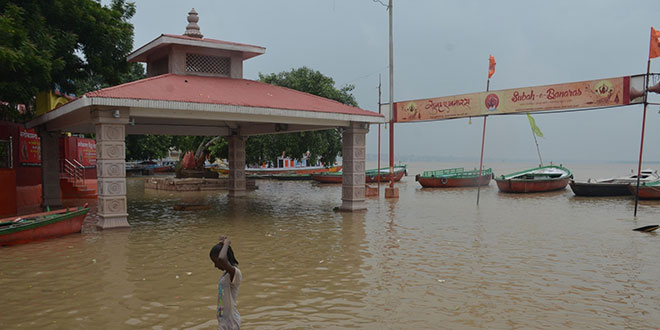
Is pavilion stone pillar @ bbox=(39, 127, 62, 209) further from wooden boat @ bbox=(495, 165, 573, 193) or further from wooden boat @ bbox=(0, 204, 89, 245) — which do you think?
wooden boat @ bbox=(495, 165, 573, 193)

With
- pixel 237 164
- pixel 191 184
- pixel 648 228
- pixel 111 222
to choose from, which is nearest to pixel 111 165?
pixel 111 222

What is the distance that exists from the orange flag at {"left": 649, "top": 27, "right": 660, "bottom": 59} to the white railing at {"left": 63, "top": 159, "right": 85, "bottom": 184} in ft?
85.3

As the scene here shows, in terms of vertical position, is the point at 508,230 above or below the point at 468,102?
below

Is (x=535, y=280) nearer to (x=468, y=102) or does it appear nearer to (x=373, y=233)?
(x=373, y=233)

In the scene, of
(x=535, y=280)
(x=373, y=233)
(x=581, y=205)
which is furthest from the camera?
(x=581, y=205)

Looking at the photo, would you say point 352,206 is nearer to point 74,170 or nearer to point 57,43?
point 57,43

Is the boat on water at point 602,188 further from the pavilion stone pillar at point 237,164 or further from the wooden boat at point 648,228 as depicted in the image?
the pavilion stone pillar at point 237,164

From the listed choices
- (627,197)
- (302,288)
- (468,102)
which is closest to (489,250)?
(302,288)

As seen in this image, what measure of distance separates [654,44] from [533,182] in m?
14.0

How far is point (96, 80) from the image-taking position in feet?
143

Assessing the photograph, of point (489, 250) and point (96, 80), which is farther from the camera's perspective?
point (96, 80)

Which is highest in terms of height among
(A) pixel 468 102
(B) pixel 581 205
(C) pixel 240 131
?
(A) pixel 468 102

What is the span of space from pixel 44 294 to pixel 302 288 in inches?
162

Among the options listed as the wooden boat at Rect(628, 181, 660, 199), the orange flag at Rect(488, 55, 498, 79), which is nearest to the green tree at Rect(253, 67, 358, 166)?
the orange flag at Rect(488, 55, 498, 79)
